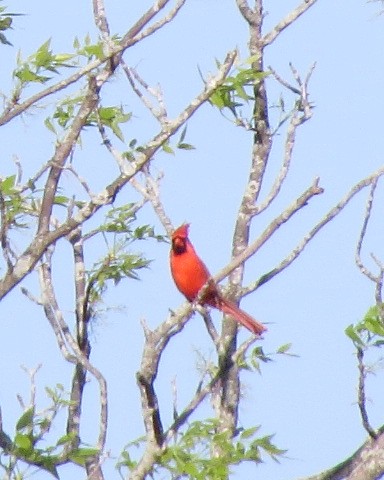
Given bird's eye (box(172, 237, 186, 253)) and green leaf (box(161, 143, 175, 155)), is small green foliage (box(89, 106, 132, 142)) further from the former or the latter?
bird's eye (box(172, 237, 186, 253))

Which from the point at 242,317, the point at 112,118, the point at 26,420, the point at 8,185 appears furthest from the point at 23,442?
the point at 242,317

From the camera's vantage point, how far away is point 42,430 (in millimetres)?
5570

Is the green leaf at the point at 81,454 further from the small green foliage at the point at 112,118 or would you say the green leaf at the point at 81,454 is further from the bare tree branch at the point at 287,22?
the bare tree branch at the point at 287,22

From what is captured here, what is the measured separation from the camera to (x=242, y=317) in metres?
7.42

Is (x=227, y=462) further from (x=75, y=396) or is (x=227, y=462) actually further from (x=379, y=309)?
(x=75, y=396)

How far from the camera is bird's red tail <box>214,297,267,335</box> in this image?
24.2 feet

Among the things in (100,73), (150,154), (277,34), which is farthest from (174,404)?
(277,34)

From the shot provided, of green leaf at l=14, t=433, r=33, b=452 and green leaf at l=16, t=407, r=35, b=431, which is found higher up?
green leaf at l=16, t=407, r=35, b=431

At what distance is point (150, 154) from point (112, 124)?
2.81ft

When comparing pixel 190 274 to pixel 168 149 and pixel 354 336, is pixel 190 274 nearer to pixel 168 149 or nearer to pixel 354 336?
pixel 168 149

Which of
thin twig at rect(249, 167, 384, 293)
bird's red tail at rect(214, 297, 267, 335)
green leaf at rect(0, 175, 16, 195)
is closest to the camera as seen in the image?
thin twig at rect(249, 167, 384, 293)

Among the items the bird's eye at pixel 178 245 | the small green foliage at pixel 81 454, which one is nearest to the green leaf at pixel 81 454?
the small green foliage at pixel 81 454

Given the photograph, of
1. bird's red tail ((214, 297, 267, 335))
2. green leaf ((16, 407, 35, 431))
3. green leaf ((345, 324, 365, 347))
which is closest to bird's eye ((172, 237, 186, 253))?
bird's red tail ((214, 297, 267, 335))

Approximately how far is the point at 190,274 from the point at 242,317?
0.57m
